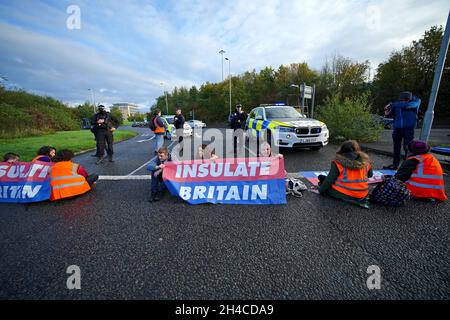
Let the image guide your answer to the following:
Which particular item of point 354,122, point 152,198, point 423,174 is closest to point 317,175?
point 423,174

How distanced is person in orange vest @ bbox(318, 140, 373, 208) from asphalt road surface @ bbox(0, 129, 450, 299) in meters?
0.20

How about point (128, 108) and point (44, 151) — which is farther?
point (128, 108)

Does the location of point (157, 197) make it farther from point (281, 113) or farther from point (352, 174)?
point (281, 113)

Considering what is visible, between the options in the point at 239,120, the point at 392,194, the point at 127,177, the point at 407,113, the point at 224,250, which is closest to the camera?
the point at 224,250

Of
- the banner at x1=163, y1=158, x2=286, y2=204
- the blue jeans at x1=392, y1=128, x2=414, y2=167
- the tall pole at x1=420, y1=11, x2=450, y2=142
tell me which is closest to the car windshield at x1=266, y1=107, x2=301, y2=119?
the blue jeans at x1=392, y1=128, x2=414, y2=167

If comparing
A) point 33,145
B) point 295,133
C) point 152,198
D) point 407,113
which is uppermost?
point 407,113

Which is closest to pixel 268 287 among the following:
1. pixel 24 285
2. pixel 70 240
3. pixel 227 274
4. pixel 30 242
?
pixel 227 274

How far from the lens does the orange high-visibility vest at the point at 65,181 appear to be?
3.45 m

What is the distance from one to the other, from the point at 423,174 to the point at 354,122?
6426 mm

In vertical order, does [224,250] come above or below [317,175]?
below

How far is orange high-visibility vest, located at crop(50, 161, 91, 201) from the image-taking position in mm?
3453

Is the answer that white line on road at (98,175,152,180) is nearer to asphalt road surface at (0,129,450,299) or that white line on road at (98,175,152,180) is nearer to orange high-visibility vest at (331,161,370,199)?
asphalt road surface at (0,129,450,299)

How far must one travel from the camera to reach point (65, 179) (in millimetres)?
3510

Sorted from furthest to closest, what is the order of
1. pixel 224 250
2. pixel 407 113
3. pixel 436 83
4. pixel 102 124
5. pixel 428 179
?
pixel 102 124 < pixel 436 83 < pixel 407 113 < pixel 428 179 < pixel 224 250
